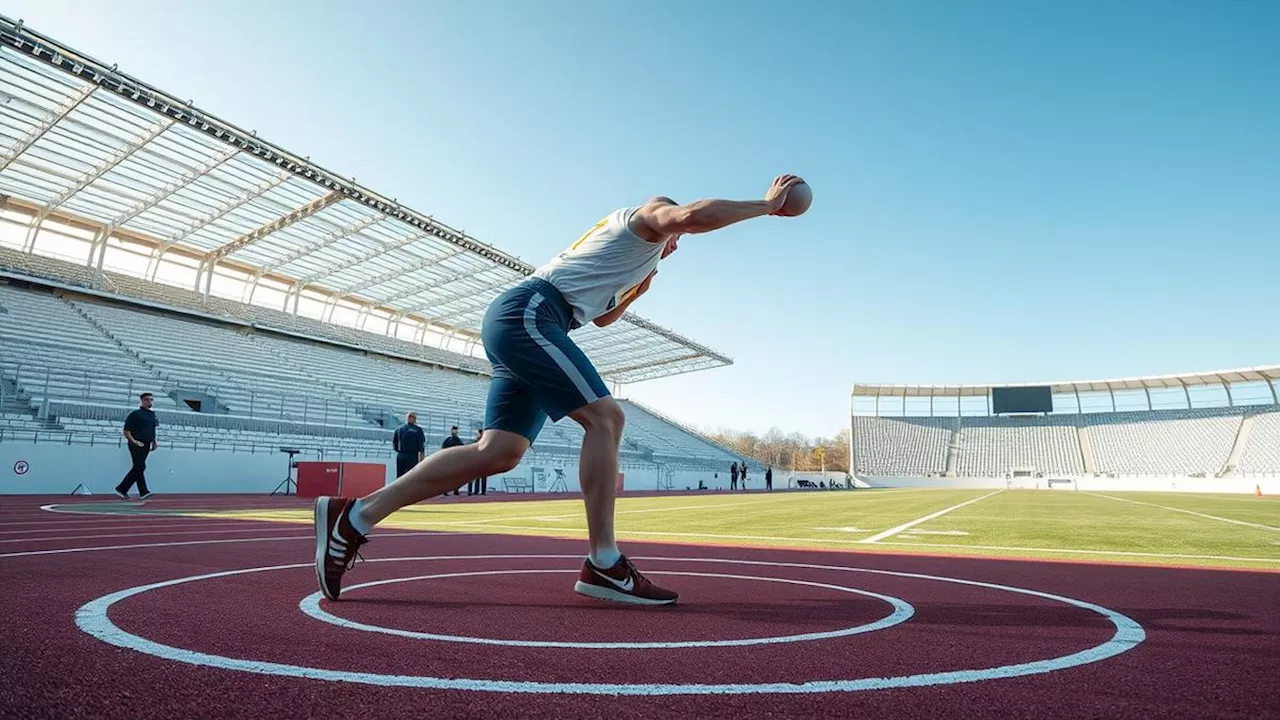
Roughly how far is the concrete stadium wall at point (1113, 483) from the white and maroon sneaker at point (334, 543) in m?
55.6

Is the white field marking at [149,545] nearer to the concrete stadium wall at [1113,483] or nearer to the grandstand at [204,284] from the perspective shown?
the grandstand at [204,284]

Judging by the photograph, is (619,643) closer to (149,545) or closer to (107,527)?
(149,545)

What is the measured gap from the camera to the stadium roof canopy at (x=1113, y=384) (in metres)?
59.8

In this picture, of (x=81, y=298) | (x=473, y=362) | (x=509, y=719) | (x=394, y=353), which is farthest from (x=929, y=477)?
(x=509, y=719)

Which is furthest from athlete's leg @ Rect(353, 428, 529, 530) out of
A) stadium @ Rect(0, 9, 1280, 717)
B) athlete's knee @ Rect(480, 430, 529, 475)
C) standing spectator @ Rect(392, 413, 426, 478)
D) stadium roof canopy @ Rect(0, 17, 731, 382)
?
stadium roof canopy @ Rect(0, 17, 731, 382)

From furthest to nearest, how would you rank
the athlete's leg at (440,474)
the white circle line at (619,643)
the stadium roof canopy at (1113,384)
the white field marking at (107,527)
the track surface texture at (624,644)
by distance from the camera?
the stadium roof canopy at (1113,384), the white field marking at (107,527), the athlete's leg at (440,474), the white circle line at (619,643), the track surface texture at (624,644)

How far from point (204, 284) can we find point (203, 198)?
8776 mm

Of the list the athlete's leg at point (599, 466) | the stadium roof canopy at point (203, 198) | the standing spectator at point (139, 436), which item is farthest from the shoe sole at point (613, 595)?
the stadium roof canopy at point (203, 198)

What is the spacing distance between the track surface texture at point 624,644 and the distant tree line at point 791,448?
Answer: 10832cm

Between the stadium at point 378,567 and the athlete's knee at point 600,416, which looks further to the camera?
the athlete's knee at point 600,416

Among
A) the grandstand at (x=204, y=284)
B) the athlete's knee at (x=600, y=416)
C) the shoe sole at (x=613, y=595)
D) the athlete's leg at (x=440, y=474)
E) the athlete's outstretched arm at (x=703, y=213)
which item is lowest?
the shoe sole at (x=613, y=595)

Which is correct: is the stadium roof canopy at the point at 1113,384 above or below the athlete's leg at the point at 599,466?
above

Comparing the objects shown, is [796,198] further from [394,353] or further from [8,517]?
[394,353]

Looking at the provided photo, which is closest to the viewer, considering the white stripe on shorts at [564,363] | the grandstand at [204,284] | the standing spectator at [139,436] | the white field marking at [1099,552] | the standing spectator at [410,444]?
the white stripe on shorts at [564,363]
